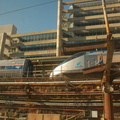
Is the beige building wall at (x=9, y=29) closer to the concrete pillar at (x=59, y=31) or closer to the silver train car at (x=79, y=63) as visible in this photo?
the concrete pillar at (x=59, y=31)

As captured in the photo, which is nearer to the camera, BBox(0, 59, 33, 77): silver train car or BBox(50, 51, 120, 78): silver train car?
BBox(50, 51, 120, 78): silver train car

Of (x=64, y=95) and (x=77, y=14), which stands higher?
(x=77, y=14)

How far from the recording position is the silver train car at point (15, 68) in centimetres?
1961

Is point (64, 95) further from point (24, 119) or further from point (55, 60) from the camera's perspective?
point (55, 60)

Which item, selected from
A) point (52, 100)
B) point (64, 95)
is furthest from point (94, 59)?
point (52, 100)

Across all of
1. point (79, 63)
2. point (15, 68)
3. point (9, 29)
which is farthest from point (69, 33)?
point (79, 63)

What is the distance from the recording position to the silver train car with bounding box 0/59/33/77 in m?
19.6

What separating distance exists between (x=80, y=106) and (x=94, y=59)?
5.45 meters

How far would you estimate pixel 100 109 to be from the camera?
11.9m

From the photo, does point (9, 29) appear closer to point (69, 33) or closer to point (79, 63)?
point (69, 33)

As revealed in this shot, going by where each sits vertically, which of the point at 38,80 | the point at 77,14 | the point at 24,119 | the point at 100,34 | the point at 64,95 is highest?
the point at 77,14

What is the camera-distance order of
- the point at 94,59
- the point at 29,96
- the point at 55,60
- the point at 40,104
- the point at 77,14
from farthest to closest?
the point at 77,14 < the point at 55,60 < the point at 94,59 < the point at 29,96 < the point at 40,104

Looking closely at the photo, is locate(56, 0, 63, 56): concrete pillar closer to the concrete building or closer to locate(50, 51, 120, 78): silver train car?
the concrete building

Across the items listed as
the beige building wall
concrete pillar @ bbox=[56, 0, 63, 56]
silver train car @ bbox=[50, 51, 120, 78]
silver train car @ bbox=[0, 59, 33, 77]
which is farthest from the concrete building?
silver train car @ bbox=[50, 51, 120, 78]
